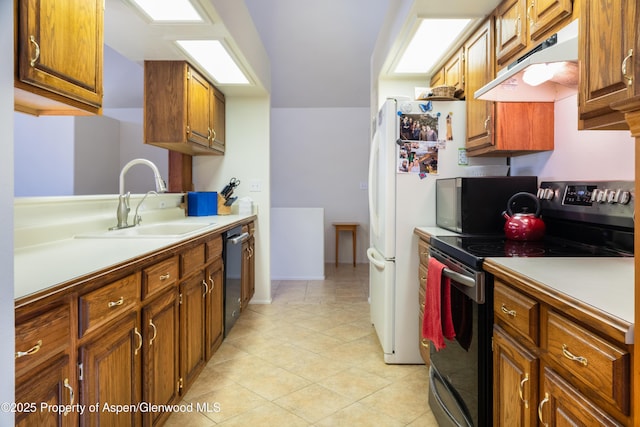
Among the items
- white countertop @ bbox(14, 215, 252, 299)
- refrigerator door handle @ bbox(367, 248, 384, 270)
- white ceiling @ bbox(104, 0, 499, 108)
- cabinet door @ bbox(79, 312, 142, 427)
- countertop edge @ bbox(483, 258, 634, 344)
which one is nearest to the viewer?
countertop edge @ bbox(483, 258, 634, 344)

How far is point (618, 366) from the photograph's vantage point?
0.74 metres

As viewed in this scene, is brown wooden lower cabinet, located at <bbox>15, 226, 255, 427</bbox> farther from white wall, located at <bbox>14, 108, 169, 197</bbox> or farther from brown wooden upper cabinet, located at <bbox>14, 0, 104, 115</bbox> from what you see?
white wall, located at <bbox>14, 108, 169, 197</bbox>

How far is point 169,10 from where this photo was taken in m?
2.00

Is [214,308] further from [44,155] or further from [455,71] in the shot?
[44,155]

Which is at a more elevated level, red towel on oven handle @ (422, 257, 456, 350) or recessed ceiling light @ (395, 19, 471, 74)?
recessed ceiling light @ (395, 19, 471, 74)

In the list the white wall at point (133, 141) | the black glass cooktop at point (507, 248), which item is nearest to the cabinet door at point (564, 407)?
the black glass cooktop at point (507, 248)

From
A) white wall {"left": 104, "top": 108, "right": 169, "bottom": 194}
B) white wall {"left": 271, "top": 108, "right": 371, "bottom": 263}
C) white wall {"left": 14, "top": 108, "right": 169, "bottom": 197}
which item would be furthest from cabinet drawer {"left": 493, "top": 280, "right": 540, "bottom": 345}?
white wall {"left": 104, "top": 108, "right": 169, "bottom": 194}

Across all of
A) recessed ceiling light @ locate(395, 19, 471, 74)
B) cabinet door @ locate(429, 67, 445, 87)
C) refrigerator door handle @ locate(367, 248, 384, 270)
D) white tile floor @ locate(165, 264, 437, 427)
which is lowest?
white tile floor @ locate(165, 264, 437, 427)

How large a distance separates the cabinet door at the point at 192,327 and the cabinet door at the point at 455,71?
2.00 metres

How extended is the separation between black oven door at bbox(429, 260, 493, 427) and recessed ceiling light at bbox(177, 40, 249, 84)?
6.72 feet

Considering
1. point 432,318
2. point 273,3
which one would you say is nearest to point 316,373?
point 432,318

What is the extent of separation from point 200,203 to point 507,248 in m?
2.64

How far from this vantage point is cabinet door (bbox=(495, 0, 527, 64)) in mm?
1792

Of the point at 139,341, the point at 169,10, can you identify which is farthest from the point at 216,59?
the point at 139,341
